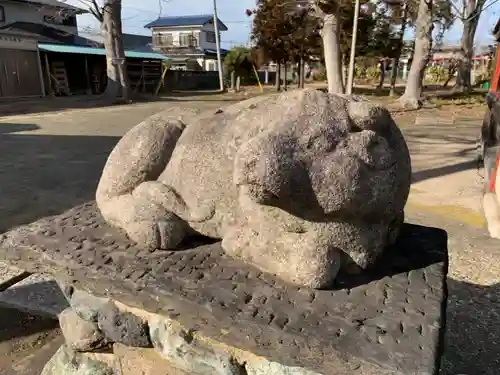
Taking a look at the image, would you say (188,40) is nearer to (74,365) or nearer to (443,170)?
(443,170)

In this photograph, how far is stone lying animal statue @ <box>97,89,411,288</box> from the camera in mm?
1405

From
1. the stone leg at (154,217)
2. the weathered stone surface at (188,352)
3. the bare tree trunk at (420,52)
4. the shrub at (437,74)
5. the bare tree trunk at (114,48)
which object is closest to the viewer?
the weathered stone surface at (188,352)

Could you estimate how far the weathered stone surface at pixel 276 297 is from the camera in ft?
4.30

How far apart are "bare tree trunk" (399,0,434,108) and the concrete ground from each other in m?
1.45

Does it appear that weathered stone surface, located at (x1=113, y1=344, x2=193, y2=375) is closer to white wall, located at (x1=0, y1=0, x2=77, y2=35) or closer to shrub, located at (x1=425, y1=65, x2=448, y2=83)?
white wall, located at (x1=0, y1=0, x2=77, y2=35)

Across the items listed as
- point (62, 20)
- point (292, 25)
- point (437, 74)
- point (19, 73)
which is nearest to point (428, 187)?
point (19, 73)

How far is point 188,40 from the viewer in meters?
35.5

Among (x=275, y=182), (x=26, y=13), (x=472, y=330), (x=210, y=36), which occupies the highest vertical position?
(x=26, y=13)

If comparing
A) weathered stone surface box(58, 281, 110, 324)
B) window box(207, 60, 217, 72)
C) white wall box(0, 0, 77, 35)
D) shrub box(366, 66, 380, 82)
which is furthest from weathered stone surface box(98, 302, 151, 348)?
window box(207, 60, 217, 72)

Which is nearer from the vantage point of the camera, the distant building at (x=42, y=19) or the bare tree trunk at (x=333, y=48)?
the bare tree trunk at (x=333, y=48)

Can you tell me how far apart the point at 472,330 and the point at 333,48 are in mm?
7777

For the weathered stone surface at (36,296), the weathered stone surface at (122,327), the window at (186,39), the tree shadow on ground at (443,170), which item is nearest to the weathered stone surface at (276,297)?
the weathered stone surface at (122,327)

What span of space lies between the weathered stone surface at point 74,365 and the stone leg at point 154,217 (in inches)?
27.3

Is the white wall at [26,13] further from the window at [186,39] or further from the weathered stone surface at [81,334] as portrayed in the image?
the weathered stone surface at [81,334]
